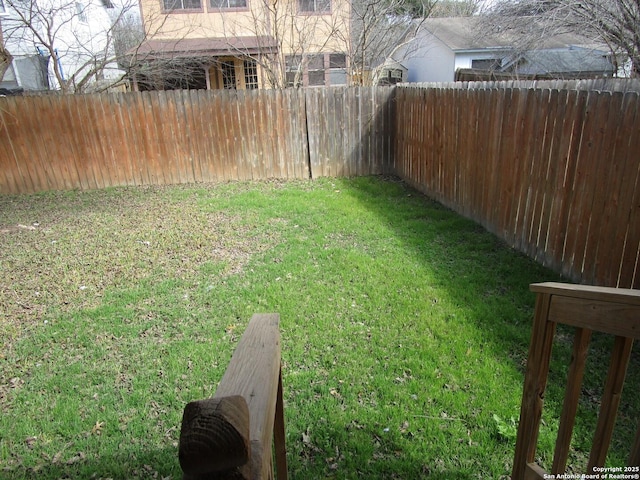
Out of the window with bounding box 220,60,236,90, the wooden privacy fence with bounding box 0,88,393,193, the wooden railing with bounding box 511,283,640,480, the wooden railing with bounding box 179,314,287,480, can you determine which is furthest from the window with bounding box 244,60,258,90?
the wooden railing with bounding box 179,314,287,480

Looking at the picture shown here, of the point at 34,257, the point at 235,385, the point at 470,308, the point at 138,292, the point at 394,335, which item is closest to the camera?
the point at 235,385

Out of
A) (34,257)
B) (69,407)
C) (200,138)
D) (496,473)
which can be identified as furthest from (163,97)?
(496,473)

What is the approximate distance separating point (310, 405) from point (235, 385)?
199cm

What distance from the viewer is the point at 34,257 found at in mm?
5605

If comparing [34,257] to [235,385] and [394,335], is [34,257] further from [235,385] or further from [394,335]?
[235,385]

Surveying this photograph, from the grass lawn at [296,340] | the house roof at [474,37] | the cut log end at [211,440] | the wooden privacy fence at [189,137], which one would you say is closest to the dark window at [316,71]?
the house roof at [474,37]

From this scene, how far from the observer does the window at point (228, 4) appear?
51.8ft

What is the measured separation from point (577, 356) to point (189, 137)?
29.3 feet

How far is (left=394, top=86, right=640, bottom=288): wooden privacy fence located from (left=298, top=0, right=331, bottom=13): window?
945cm

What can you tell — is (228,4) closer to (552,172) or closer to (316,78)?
(316,78)

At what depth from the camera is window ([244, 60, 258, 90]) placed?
17484 millimetres

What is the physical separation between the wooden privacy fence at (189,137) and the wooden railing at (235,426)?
8.60 meters

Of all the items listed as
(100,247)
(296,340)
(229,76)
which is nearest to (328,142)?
(100,247)

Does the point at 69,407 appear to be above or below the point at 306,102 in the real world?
below
